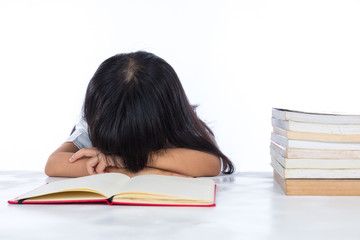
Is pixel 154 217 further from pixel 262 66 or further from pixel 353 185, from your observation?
pixel 262 66

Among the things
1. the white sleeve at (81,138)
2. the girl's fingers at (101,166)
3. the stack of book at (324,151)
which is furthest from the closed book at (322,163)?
the white sleeve at (81,138)

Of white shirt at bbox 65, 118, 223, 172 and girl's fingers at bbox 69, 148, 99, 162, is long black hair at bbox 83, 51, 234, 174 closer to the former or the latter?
girl's fingers at bbox 69, 148, 99, 162

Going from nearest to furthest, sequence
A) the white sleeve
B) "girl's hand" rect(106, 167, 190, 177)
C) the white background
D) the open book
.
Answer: the open book, "girl's hand" rect(106, 167, 190, 177), the white sleeve, the white background

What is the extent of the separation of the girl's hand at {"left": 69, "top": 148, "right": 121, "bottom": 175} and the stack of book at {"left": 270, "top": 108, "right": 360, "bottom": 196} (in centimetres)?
50

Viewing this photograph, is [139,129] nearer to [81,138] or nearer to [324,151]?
[81,138]

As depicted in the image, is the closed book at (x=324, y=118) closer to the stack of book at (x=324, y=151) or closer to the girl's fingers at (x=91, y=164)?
the stack of book at (x=324, y=151)

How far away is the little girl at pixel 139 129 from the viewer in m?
1.19

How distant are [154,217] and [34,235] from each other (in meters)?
0.18

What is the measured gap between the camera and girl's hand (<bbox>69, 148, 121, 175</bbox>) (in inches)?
46.1

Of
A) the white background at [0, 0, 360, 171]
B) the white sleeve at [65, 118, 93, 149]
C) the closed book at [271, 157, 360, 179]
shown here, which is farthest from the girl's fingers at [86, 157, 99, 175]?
the white background at [0, 0, 360, 171]

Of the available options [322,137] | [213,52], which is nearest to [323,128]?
[322,137]

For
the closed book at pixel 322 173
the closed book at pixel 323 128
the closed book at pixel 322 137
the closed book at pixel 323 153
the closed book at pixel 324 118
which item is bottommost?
the closed book at pixel 322 173

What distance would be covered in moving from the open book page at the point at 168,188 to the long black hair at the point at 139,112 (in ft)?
0.87

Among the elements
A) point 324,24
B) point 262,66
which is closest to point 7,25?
point 262,66
